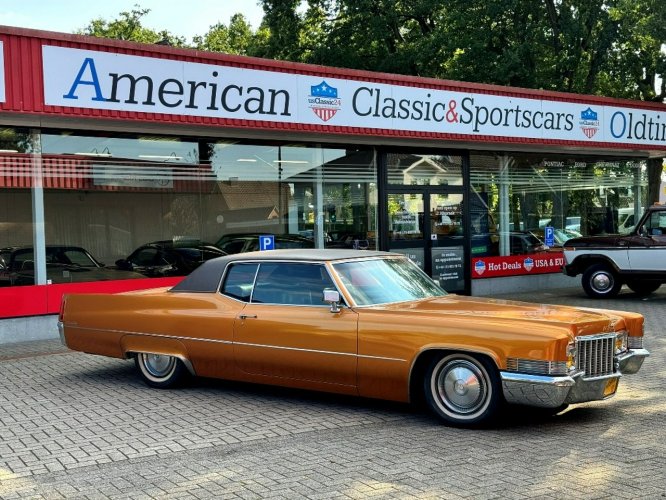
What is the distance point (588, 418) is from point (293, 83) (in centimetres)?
792

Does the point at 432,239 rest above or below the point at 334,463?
above

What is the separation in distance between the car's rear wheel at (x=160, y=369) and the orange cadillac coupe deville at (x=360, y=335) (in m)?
0.01

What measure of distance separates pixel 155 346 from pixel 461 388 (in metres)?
3.12

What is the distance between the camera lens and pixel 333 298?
6.43m

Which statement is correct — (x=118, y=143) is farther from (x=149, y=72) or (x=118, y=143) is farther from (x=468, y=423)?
(x=468, y=423)

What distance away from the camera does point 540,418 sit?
628 centimetres

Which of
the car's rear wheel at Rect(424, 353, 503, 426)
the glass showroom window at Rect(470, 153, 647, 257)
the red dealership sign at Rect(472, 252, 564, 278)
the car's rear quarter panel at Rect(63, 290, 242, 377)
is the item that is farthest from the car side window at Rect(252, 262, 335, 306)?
the glass showroom window at Rect(470, 153, 647, 257)

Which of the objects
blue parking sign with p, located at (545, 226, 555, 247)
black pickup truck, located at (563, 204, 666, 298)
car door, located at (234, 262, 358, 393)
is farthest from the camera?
blue parking sign with p, located at (545, 226, 555, 247)

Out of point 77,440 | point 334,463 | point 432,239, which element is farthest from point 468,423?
point 432,239

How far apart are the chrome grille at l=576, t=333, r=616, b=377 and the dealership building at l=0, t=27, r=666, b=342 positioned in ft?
24.6

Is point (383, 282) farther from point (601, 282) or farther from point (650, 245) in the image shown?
point (601, 282)

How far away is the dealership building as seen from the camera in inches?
429

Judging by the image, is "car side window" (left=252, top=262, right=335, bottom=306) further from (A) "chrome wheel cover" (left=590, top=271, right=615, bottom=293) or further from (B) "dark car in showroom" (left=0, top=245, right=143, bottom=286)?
(A) "chrome wheel cover" (left=590, top=271, right=615, bottom=293)

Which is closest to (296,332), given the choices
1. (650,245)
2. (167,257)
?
(167,257)
